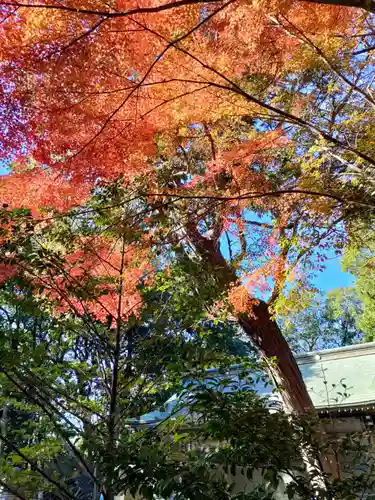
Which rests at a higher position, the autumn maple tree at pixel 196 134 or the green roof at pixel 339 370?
the autumn maple tree at pixel 196 134

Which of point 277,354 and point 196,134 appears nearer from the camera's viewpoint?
point 277,354

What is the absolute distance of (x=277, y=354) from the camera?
16.4ft

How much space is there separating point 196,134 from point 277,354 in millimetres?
3433

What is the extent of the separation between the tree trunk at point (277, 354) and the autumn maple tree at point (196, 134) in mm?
18

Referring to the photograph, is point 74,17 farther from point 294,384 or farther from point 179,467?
point 294,384

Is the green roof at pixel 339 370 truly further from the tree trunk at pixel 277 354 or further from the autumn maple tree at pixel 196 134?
the autumn maple tree at pixel 196 134

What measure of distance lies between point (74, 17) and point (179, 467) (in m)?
2.94

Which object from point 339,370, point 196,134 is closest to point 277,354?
point 196,134

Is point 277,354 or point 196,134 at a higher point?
point 196,134

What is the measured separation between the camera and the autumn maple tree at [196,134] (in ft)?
10.2

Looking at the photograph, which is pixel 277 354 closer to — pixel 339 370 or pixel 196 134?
pixel 196 134

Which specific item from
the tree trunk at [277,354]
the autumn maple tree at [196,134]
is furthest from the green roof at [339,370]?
the autumn maple tree at [196,134]

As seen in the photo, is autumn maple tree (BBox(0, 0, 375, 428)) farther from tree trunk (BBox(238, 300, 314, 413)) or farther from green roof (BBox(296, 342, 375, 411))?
green roof (BBox(296, 342, 375, 411))

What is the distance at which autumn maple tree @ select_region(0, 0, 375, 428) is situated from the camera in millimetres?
3109
